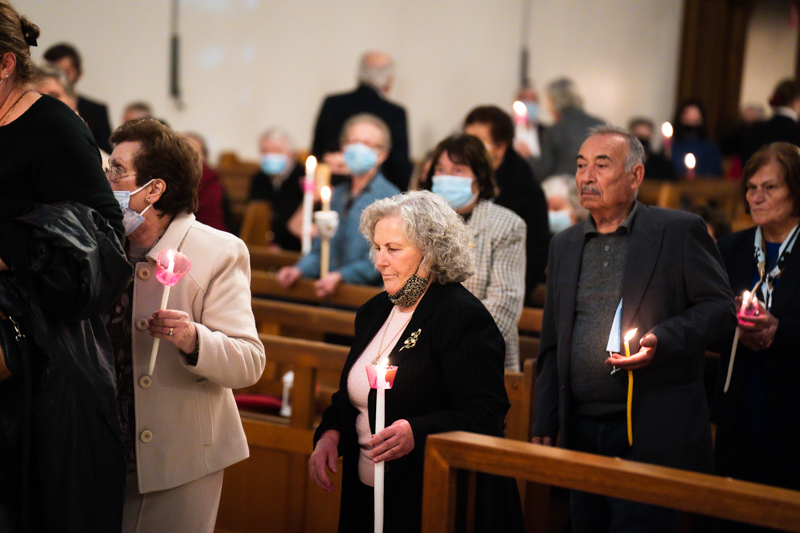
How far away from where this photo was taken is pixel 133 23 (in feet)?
28.8

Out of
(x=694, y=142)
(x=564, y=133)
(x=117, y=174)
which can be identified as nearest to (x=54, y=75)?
(x=117, y=174)

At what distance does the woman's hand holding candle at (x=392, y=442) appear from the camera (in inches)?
83.3

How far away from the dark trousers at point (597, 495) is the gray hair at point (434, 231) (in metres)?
0.72

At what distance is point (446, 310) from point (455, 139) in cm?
140

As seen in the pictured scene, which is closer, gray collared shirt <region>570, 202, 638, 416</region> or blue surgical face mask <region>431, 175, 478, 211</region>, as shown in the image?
gray collared shirt <region>570, 202, 638, 416</region>

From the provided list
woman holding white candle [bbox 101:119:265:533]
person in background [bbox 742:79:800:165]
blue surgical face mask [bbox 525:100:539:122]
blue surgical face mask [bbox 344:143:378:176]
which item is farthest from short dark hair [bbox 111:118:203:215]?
blue surgical face mask [bbox 525:100:539:122]

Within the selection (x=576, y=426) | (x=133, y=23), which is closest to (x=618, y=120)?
(x=133, y=23)

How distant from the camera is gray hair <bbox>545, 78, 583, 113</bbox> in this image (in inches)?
272

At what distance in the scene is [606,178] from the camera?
281 centimetres

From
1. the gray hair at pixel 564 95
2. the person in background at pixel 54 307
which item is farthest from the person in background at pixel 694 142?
the person in background at pixel 54 307

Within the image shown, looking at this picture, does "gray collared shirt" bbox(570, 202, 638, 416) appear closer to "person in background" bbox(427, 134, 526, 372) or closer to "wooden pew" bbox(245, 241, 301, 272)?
"person in background" bbox(427, 134, 526, 372)

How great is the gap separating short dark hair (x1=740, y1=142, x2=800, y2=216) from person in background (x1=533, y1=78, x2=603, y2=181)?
10.9 feet

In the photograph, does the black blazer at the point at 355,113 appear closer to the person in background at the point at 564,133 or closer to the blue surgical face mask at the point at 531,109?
the person in background at the point at 564,133

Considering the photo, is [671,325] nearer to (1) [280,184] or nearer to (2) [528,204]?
(2) [528,204]
